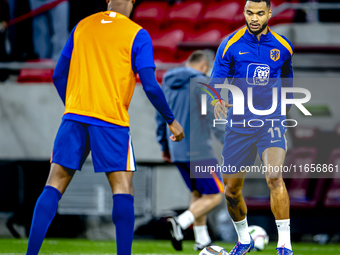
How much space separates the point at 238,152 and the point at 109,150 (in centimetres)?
120

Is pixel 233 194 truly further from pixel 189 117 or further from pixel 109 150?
pixel 189 117

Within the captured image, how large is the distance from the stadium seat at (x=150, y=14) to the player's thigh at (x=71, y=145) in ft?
23.0

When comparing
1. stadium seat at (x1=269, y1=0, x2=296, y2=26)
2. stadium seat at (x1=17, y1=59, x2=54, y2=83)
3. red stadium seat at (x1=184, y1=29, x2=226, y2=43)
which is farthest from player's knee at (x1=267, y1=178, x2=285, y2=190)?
red stadium seat at (x1=184, y1=29, x2=226, y2=43)

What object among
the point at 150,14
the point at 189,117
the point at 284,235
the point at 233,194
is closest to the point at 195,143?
the point at 189,117

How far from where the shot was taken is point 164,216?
21.8 ft

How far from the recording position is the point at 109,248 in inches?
217

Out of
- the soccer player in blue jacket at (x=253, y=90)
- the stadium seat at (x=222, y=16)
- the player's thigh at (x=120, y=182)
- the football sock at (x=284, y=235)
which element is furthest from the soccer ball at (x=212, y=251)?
the stadium seat at (x=222, y=16)

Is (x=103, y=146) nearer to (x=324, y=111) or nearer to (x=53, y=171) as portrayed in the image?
(x=53, y=171)

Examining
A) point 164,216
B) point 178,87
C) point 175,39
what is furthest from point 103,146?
point 175,39

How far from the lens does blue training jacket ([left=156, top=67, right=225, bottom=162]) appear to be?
509 centimetres

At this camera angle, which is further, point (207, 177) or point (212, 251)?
point (207, 177)

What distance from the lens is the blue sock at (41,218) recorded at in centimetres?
291

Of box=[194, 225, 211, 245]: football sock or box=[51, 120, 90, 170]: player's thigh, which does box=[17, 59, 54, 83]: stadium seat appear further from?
box=[51, 120, 90, 170]: player's thigh

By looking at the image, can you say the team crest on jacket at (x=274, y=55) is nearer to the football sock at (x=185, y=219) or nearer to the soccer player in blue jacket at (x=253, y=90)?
the soccer player in blue jacket at (x=253, y=90)
